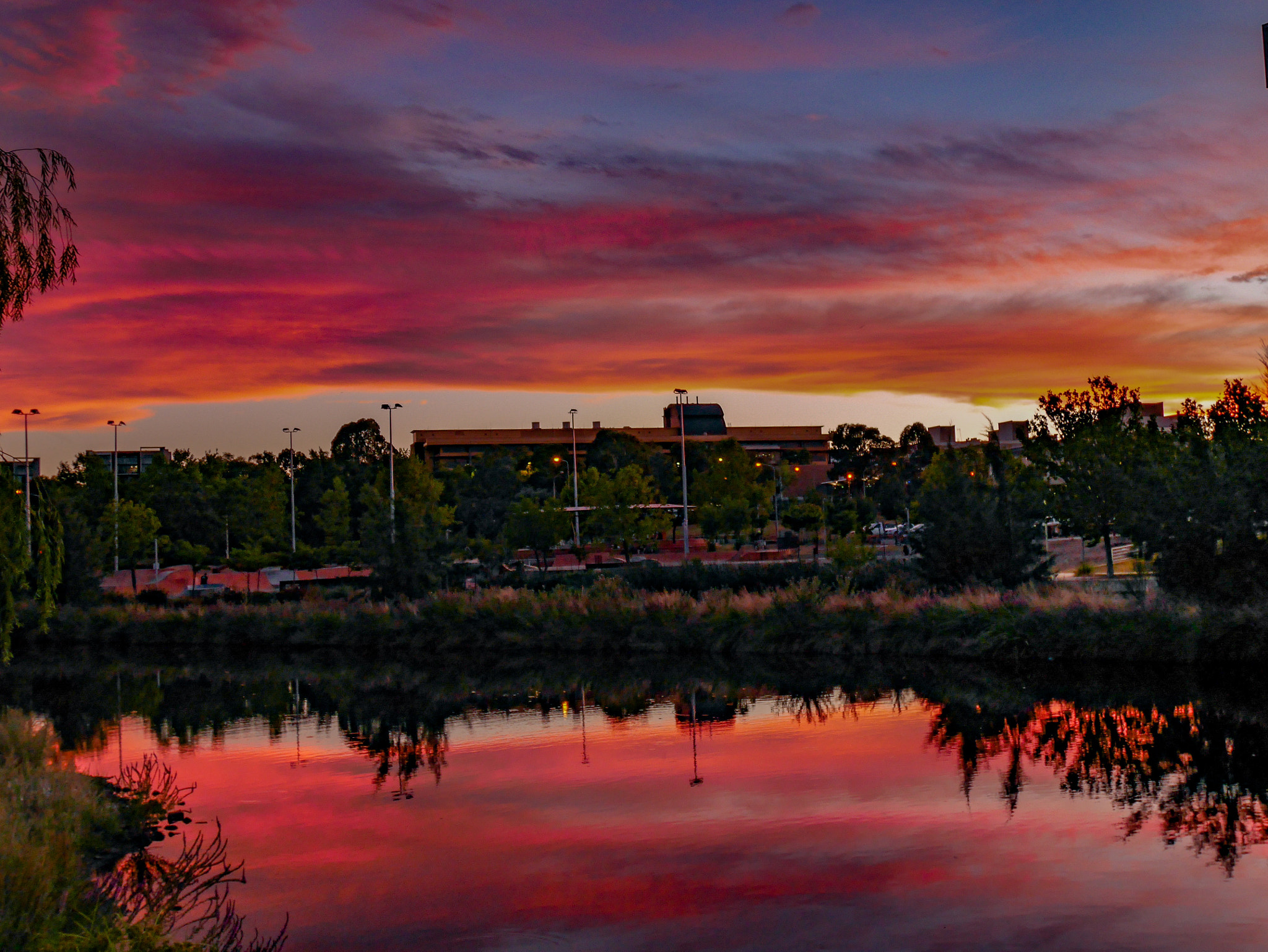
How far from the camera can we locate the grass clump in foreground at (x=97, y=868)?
8180mm

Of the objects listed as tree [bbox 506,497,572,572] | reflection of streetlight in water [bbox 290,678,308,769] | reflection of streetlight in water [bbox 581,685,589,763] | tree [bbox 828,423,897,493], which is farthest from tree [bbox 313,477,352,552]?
tree [bbox 828,423,897,493]


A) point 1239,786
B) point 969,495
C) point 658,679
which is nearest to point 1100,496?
Answer: point 969,495

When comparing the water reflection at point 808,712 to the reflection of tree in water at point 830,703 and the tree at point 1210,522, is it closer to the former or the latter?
the reflection of tree in water at point 830,703

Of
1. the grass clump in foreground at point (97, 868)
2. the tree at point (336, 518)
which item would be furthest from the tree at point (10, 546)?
the tree at point (336, 518)

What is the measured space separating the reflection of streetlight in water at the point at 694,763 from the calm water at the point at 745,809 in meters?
0.06

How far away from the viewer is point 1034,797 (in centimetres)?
1424

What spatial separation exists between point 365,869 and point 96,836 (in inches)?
114

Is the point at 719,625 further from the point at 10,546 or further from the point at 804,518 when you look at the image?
the point at 804,518

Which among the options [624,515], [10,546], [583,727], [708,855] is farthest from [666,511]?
[10,546]

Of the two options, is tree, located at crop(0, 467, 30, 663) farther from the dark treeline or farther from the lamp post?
the lamp post

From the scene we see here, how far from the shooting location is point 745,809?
1441 cm

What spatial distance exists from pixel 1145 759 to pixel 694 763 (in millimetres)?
5977

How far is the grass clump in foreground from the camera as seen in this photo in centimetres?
818

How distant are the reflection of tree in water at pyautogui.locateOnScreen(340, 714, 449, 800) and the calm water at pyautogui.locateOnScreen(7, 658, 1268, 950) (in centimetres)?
8
